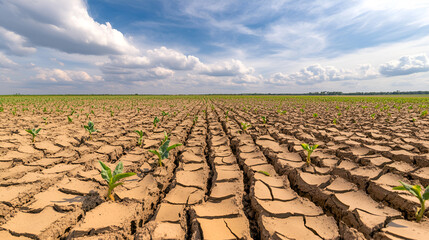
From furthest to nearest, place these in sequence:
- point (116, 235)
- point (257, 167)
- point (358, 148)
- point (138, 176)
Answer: point (358, 148) → point (257, 167) → point (138, 176) → point (116, 235)

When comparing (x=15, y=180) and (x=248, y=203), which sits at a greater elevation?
(x=15, y=180)

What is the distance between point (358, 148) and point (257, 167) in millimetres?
2419

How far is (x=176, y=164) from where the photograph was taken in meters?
3.40

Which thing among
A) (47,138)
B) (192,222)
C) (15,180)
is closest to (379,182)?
(192,222)

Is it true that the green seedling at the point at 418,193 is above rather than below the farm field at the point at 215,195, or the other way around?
above

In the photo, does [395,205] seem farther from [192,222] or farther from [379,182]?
[192,222]

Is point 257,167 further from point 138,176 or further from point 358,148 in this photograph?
point 358,148

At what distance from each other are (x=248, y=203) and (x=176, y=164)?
1.66 m

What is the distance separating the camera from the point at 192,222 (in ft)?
5.79

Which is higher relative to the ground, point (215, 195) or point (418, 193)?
point (418, 193)

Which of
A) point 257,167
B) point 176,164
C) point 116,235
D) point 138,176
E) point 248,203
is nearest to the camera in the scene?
point 116,235

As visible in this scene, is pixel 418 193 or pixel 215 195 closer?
pixel 418 193

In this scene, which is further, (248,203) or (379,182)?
(379,182)

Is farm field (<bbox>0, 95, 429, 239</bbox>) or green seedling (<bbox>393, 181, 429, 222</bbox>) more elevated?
green seedling (<bbox>393, 181, 429, 222</bbox>)
